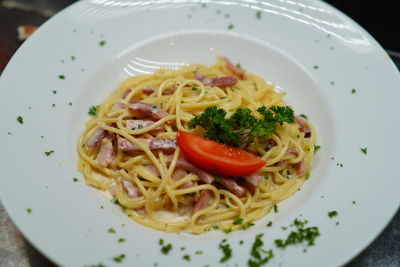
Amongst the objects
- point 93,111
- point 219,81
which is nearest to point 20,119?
point 93,111

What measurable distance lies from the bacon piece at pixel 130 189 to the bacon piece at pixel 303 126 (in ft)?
6.09

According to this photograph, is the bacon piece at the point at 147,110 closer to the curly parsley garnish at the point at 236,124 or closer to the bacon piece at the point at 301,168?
the curly parsley garnish at the point at 236,124

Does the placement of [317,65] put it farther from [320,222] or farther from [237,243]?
[237,243]

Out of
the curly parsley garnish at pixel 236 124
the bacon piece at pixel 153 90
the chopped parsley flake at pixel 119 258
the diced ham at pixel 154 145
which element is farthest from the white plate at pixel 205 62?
the curly parsley garnish at pixel 236 124

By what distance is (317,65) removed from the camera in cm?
465

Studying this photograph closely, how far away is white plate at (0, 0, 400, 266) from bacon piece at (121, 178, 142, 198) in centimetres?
23

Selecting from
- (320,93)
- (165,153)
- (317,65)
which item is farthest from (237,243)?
(317,65)

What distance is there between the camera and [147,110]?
4379mm

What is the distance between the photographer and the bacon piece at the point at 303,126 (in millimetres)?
4469

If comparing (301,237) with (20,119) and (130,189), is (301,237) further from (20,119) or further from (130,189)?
(20,119)

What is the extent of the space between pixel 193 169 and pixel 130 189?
2.11ft

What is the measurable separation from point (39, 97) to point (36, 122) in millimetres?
325

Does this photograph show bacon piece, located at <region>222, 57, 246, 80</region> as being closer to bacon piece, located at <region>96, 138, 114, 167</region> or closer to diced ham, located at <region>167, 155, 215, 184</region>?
diced ham, located at <region>167, 155, 215, 184</region>

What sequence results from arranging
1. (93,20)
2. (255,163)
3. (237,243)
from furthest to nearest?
1. (93,20)
2. (255,163)
3. (237,243)
